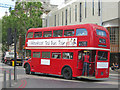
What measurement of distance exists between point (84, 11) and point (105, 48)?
23.4 metres

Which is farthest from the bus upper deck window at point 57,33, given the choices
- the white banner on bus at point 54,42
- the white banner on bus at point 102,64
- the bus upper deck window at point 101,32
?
the white banner on bus at point 102,64

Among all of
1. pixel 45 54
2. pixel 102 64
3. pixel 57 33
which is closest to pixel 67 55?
pixel 57 33

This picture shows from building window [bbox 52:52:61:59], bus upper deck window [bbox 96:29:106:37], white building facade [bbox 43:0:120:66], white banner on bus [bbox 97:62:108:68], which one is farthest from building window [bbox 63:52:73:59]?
white building facade [bbox 43:0:120:66]

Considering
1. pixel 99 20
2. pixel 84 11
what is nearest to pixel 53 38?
pixel 99 20

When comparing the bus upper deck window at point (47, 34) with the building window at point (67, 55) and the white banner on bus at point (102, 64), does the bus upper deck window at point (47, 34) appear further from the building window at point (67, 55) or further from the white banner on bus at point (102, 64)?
the white banner on bus at point (102, 64)

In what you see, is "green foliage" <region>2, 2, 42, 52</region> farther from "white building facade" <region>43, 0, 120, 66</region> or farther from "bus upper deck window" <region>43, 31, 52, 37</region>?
"bus upper deck window" <region>43, 31, 52, 37</region>

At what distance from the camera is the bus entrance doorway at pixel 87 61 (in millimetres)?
17703

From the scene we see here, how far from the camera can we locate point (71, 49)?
59.7 ft

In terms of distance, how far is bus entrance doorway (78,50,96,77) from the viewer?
17.7m

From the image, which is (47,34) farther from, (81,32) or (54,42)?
(81,32)

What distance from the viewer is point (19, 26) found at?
61344mm

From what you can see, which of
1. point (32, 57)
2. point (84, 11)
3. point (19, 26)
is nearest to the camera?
point (32, 57)

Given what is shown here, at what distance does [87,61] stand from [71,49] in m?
1.43

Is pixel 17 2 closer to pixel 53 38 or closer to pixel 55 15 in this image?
pixel 55 15
